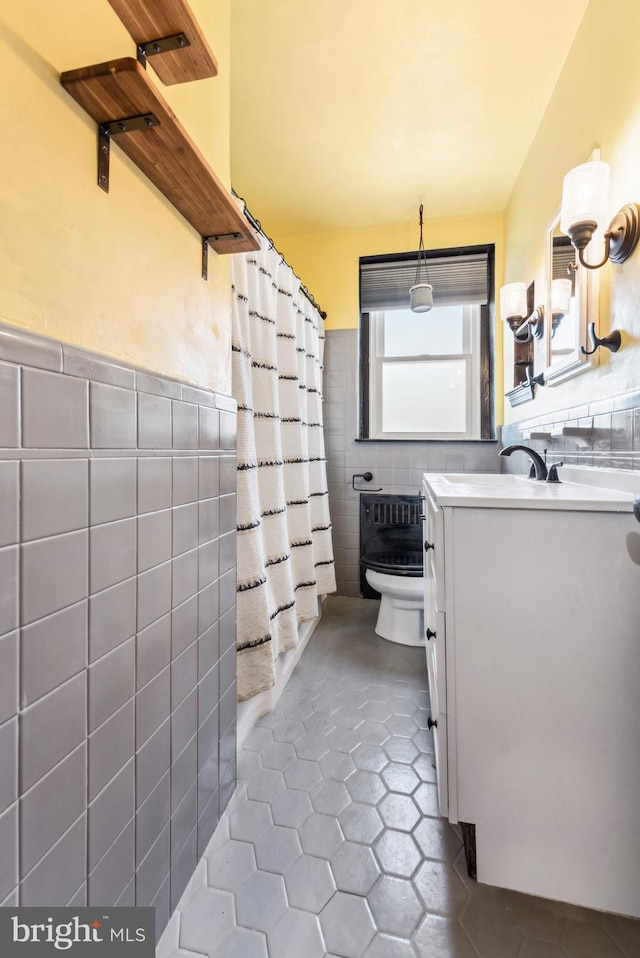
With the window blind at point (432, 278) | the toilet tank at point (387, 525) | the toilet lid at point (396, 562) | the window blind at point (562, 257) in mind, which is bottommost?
the toilet lid at point (396, 562)

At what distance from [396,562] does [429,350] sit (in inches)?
57.0

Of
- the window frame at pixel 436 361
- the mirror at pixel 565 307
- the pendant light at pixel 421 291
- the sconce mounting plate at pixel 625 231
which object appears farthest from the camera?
the window frame at pixel 436 361

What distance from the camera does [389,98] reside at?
5.76ft

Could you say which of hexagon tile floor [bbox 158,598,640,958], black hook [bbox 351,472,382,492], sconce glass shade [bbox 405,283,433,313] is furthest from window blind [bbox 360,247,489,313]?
hexagon tile floor [bbox 158,598,640,958]

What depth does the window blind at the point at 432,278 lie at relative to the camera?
260 cm

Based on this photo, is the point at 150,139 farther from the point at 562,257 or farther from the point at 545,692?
the point at 562,257

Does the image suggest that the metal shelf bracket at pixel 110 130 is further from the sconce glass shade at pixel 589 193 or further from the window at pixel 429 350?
the window at pixel 429 350

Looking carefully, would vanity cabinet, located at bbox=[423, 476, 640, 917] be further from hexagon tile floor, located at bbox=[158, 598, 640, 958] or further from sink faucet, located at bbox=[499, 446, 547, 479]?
sink faucet, located at bbox=[499, 446, 547, 479]

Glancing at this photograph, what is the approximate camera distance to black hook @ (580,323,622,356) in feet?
3.76

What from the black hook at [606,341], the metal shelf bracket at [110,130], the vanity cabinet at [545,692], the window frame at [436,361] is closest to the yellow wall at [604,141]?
the black hook at [606,341]

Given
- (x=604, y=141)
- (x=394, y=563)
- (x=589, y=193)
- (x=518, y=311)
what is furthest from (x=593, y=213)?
(x=394, y=563)

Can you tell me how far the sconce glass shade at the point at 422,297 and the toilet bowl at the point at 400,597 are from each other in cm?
153

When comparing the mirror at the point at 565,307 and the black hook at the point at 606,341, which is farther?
the mirror at the point at 565,307
